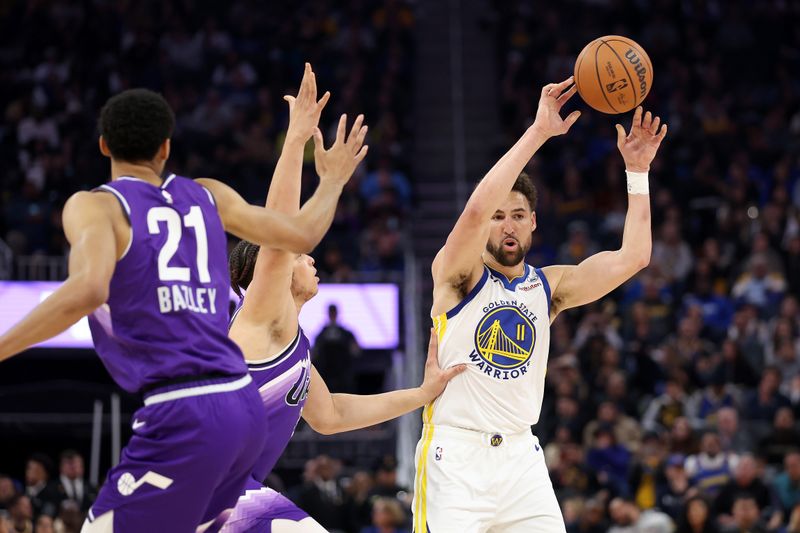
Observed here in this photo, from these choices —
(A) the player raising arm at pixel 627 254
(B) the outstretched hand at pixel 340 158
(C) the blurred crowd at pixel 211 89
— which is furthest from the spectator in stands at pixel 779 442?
(B) the outstretched hand at pixel 340 158

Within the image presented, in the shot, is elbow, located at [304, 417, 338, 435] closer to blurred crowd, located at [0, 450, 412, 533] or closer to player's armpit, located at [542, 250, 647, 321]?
player's armpit, located at [542, 250, 647, 321]

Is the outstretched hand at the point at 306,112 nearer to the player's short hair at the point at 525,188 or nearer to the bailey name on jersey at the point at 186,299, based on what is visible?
the bailey name on jersey at the point at 186,299

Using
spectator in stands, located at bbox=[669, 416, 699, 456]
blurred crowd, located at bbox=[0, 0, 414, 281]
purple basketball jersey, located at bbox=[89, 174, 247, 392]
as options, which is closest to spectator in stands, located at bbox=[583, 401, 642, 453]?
spectator in stands, located at bbox=[669, 416, 699, 456]

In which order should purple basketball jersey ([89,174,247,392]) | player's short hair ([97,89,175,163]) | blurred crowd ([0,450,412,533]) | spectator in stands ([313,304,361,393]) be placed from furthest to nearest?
spectator in stands ([313,304,361,393])
blurred crowd ([0,450,412,533])
player's short hair ([97,89,175,163])
purple basketball jersey ([89,174,247,392])

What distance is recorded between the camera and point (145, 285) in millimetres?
4547

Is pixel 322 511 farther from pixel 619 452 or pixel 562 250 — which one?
pixel 562 250

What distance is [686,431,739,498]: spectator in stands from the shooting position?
13.8 metres

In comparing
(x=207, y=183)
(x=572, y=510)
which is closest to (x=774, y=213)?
(x=572, y=510)

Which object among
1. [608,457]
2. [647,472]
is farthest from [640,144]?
[608,457]

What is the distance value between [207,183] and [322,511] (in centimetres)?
892

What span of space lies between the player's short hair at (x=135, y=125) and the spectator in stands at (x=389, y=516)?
8.35 meters

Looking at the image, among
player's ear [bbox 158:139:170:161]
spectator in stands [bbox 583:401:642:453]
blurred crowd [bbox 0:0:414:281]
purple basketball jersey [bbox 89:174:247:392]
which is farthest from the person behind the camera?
blurred crowd [bbox 0:0:414:281]

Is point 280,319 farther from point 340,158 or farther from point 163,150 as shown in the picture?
point 163,150

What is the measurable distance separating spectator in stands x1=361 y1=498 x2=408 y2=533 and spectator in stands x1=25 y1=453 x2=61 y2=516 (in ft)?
11.4
